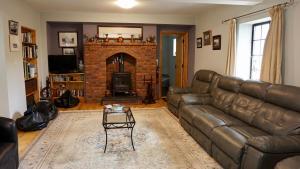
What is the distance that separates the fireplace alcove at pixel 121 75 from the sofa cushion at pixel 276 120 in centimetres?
408

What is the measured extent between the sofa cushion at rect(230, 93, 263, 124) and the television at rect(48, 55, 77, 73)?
176 inches

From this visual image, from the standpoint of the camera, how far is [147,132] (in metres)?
4.00

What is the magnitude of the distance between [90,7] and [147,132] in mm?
Answer: 3293

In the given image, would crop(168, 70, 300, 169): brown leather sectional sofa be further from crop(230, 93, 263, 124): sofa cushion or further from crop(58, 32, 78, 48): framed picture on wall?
crop(58, 32, 78, 48): framed picture on wall

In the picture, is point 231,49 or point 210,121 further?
point 231,49

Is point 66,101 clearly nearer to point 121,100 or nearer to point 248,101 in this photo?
point 121,100

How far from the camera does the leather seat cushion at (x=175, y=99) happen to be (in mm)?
4809

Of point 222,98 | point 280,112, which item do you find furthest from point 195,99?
point 280,112

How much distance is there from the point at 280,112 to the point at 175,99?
2.41 m

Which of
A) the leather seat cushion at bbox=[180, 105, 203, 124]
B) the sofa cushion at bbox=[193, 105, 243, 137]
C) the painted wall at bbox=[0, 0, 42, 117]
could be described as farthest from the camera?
→ the painted wall at bbox=[0, 0, 42, 117]

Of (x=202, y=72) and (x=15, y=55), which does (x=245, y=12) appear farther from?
(x=15, y=55)

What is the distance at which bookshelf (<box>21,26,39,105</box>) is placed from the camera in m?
4.94

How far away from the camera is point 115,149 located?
328 centimetres

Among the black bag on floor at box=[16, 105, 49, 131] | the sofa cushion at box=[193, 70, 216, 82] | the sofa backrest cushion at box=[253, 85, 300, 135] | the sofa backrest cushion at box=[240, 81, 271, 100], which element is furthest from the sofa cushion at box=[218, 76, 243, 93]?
the black bag on floor at box=[16, 105, 49, 131]
